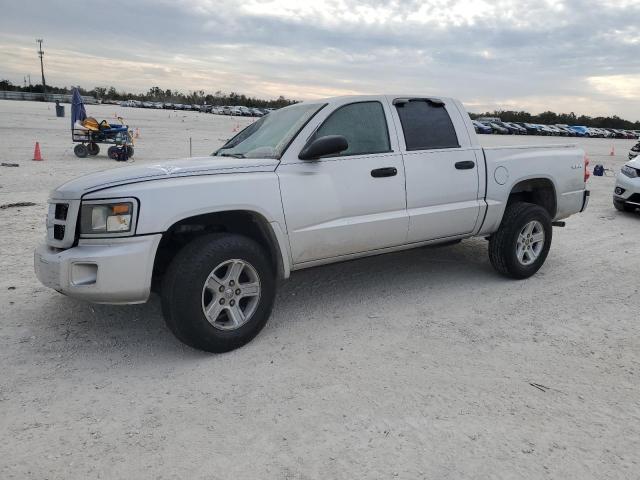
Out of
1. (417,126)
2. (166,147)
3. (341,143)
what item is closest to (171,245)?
(341,143)

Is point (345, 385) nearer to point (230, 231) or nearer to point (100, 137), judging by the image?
point (230, 231)

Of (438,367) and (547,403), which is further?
(438,367)

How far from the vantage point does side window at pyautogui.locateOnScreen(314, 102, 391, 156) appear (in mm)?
4434

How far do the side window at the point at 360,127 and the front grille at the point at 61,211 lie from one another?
6.29ft

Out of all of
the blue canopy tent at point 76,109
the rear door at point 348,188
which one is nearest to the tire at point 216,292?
the rear door at point 348,188

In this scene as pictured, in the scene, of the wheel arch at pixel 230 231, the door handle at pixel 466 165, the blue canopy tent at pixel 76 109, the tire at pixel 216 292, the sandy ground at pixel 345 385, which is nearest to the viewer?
the sandy ground at pixel 345 385

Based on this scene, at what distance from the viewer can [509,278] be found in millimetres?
5566

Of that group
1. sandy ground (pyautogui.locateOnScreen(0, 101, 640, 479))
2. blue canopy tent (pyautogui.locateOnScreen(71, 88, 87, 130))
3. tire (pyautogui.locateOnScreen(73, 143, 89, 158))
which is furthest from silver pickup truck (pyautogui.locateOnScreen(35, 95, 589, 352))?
blue canopy tent (pyautogui.locateOnScreen(71, 88, 87, 130))

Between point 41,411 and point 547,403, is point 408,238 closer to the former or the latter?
point 547,403

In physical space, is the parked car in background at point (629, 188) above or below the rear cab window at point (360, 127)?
below

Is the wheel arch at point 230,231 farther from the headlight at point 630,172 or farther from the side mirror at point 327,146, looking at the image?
the headlight at point 630,172

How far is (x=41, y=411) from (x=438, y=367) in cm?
246

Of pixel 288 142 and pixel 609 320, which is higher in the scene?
pixel 288 142

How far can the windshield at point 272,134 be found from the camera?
14.1 ft
